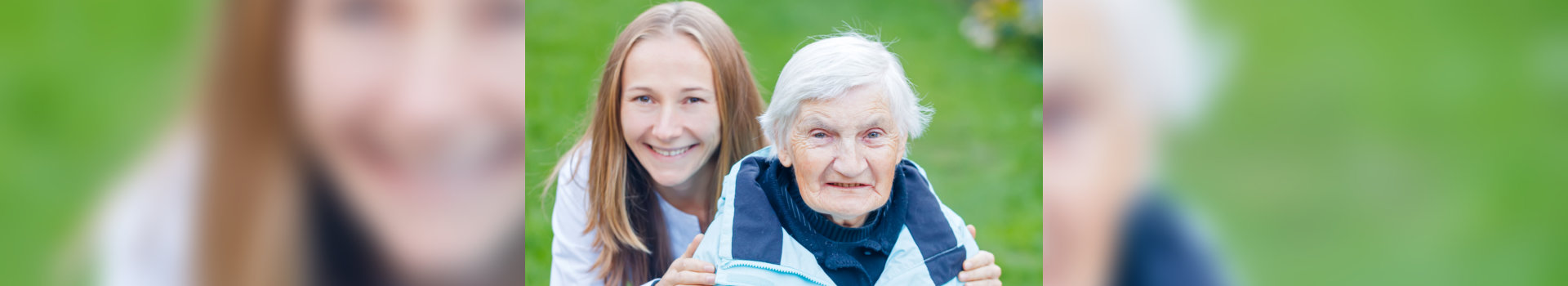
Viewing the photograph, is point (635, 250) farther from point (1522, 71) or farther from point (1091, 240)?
point (1522, 71)

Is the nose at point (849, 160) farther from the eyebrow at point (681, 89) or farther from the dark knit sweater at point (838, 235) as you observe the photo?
the eyebrow at point (681, 89)

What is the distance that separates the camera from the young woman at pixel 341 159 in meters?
2.92

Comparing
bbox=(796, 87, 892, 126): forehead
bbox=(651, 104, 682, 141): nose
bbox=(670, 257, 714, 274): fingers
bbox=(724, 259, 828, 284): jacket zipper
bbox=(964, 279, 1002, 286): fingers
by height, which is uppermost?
bbox=(796, 87, 892, 126): forehead

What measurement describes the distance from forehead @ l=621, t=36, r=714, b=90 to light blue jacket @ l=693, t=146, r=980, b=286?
27 centimetres

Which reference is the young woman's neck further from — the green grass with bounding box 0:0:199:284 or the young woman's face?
the green grass with bounding box 0:0:199:284

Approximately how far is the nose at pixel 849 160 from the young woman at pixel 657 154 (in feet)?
0.93

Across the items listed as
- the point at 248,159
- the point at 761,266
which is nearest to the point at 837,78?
the point at 761,266

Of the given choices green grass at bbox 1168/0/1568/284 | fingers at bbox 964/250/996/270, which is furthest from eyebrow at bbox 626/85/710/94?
green grass at bbox 1168/0/1568/284

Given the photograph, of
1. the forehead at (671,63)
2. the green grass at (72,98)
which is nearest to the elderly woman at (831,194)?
the forehead at (671,63)

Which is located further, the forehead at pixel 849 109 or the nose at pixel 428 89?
the nose at pixel 428 89

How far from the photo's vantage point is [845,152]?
2.60m

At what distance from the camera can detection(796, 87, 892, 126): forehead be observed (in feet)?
8.50

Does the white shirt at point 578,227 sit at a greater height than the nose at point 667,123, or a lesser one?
lesser

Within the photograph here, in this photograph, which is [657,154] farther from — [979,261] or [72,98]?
[72,98]
